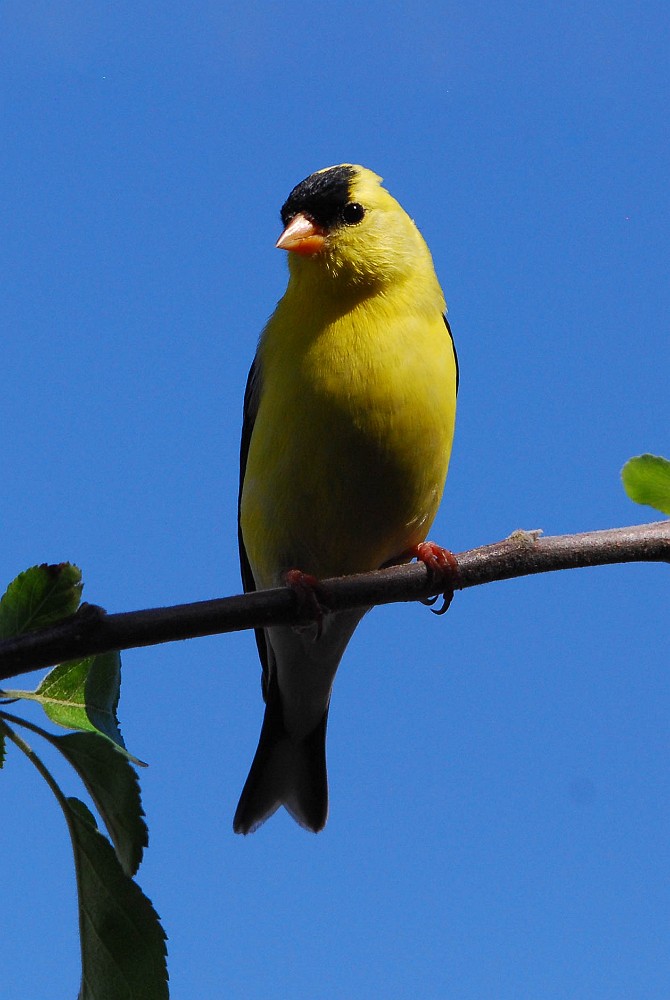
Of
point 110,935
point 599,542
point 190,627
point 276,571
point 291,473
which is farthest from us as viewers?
point 276,571

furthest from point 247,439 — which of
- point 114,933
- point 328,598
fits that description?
point 114,933

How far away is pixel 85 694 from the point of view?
6.30 feet

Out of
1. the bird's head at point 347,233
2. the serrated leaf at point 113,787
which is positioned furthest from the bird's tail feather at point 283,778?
the serrated leaf at point 113,787

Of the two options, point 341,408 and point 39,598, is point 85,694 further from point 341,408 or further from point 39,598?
point 341,408

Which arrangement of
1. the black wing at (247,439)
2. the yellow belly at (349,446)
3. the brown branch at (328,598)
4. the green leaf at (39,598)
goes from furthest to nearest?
the black wing at (247,439), the yellow belly at (349,446), the green leaf at (39,598), the brown branch at (328,598)

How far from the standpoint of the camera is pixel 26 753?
1976mm

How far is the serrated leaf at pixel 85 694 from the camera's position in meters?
1.89

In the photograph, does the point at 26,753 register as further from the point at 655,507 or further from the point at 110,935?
the point at 655,507

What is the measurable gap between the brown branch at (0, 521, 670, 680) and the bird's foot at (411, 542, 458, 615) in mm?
144

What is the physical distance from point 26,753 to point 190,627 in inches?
19.9

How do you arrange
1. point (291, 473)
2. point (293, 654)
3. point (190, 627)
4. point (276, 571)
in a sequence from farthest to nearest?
1. point (293, 654)
2. point (276, 571)
3. point (291, 473)
4. point (190, 627)

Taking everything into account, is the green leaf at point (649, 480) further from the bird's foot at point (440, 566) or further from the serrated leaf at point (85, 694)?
the serrated leaf at point (85, 694)

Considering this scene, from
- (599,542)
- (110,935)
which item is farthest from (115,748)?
(599,542)

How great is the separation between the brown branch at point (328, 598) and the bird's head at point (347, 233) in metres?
1.95
